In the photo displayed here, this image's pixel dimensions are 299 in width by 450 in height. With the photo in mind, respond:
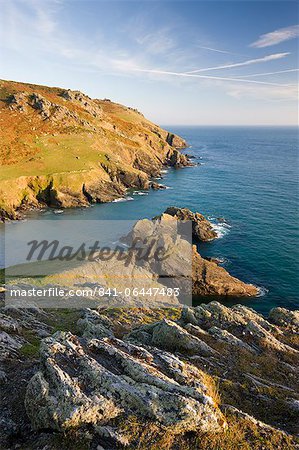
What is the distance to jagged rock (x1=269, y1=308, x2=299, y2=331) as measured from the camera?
3112 centimetres

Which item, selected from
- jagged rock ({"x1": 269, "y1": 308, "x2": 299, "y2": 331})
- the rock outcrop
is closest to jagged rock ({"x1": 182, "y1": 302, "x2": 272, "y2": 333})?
jagged rock ({"x1": 269, "y1": 308, "x2": 299, "y2": 331})

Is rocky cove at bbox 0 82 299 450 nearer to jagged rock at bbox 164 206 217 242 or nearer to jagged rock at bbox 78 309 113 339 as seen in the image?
jagged rock at bbox 78 309 113 339

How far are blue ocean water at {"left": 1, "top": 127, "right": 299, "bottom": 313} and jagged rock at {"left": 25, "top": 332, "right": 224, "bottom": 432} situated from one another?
3815 centimetres

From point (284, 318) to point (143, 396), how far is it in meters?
23.0

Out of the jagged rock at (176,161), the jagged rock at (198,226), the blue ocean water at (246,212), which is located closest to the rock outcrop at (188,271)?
the blue ocean water at (246,212)

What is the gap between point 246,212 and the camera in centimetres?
9088

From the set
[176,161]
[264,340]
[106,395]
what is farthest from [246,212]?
[106,395]

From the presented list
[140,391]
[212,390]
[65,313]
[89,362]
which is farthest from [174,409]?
[65,313]

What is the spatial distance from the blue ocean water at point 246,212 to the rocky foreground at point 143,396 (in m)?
31.8

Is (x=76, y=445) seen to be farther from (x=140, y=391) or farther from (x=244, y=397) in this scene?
(x=244, y=397)

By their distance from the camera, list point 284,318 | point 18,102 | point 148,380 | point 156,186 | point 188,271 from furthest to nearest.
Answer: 1. point 18,102
2. point 156,186
3. point 188,271
4. point 284,318
5. point 148,380

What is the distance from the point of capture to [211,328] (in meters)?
24.1

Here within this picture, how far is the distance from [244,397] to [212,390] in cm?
235

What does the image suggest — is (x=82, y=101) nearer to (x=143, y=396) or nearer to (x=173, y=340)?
(x=173, y=340)
